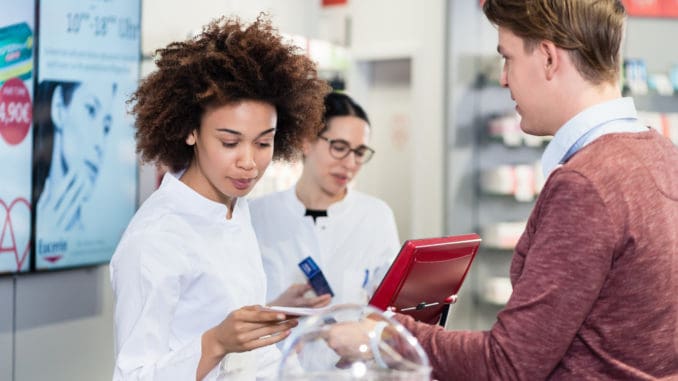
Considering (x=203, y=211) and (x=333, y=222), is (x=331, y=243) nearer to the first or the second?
(x=333, y=222)

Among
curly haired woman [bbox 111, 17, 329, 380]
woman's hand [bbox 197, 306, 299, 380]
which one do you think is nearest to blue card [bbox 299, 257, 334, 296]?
curly haired woman [bbox 111, 17, 329, 380]

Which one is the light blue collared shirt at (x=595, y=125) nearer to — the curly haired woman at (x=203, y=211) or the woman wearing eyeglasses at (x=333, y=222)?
the curly haired woman at (x=203, y=211)

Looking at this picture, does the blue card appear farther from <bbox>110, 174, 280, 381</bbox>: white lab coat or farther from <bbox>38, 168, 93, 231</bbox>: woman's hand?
<bbox>38, 168, 93, 231</bbox>: woman's hand

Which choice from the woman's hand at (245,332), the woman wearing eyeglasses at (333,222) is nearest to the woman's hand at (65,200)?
the woman wearing eyeglasses at (333,222)

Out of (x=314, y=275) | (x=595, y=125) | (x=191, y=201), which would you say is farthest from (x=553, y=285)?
(x=314, y=275)

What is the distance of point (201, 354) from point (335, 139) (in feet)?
5.66

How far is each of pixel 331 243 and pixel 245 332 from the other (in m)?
1.69

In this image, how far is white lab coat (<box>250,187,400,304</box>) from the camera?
3.40 metres

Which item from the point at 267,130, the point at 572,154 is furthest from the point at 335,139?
the point at 572,154

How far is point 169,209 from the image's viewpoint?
219 cm

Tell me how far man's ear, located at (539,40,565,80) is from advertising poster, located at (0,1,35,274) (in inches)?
99.6

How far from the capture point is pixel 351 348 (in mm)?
1380

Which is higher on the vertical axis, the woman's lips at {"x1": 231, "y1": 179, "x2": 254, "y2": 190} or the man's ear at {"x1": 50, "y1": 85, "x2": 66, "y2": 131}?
the man's ear at {"x1": 50, "y1": 85, "x2": 66, "y2": 131}

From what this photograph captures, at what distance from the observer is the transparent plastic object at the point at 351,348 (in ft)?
4.32
